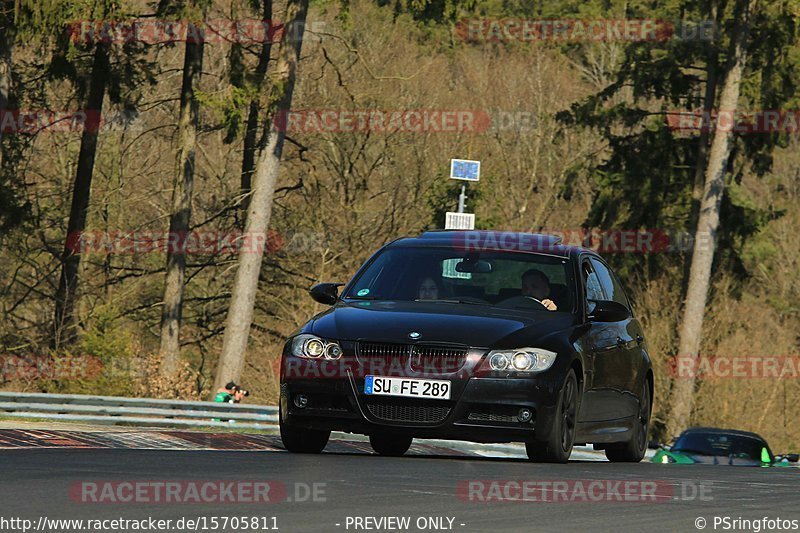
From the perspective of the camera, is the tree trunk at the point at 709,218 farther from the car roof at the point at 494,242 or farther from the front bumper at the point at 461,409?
the front bumper at the point at 461,409

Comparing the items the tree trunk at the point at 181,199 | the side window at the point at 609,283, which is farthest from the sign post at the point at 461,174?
the tree trunk at the point at 181,199

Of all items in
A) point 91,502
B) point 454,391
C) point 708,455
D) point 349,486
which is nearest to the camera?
point 91,502

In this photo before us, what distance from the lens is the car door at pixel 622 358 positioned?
512 inches

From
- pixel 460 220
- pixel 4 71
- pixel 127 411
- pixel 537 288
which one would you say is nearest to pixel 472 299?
pixel 537 288

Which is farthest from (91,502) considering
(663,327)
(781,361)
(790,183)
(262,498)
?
(790,183)

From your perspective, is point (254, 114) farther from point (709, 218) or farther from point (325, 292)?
point (325, 292)

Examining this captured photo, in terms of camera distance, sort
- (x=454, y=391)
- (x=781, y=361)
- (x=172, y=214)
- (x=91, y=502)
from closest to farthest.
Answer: (x=91, y=502), (x=454, y=391), (x=172, y=214), (x=781, y=361)

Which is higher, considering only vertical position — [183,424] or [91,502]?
[91,502]

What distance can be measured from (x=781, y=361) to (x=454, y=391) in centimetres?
3608

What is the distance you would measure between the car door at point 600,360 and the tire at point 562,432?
1.17ft

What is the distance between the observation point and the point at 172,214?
36.6m

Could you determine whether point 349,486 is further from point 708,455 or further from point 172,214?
point 172,214

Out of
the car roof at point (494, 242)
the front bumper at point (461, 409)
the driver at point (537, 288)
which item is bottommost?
the front bumper at point (461, 409)

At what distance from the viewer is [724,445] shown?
23.4 meters
